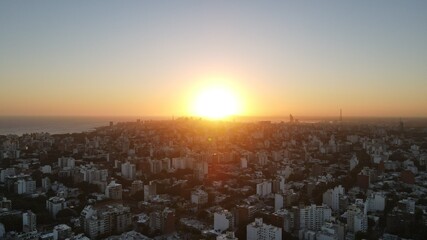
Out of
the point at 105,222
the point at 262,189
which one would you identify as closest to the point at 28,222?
the point at 105,222

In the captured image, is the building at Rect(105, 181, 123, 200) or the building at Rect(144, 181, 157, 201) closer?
the building at Rect(144, 181, 157, 201)

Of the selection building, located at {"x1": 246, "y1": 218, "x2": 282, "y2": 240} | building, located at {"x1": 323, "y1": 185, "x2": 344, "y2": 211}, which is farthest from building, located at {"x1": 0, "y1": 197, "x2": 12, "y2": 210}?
building, located at {"x1": 323, "y1": 185, "x2": 344, "y2": 211}

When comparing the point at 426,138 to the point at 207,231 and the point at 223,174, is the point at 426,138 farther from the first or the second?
the point at 207,231

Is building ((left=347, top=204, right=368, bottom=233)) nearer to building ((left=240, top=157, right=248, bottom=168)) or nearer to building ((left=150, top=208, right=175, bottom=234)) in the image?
building ((left=150, top=208, right=175, bottom=234))

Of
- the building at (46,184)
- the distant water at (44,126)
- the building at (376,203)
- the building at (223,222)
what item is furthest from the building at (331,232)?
the distant water at (44,126)

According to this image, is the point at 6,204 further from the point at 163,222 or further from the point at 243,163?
the point at 243,163

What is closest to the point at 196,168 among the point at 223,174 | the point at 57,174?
the point at 223,174

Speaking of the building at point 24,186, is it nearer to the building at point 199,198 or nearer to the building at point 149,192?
the building at point 149,192
